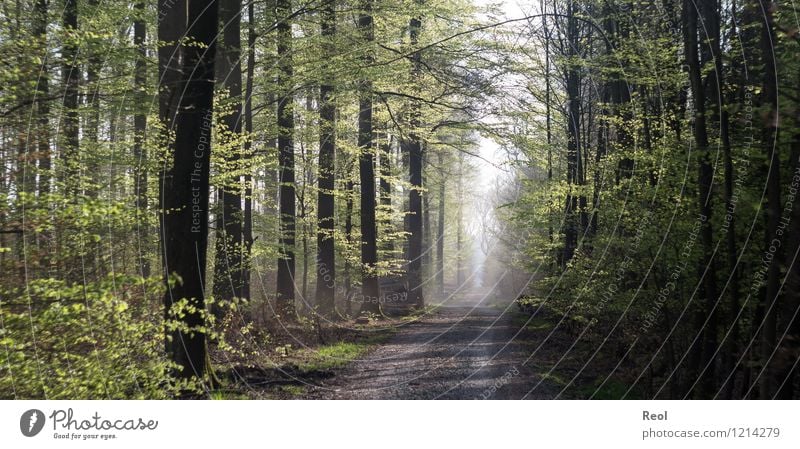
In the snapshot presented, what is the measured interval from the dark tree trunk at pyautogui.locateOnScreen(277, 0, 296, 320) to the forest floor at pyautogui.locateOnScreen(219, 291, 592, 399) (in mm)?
2281

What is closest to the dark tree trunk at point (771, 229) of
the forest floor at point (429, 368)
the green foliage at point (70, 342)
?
the forest floor at point (429, 368)

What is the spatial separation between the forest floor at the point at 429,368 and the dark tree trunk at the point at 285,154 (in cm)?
228

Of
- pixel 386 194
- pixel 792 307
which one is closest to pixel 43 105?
pixel 792 307

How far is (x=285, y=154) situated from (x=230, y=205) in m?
4.91

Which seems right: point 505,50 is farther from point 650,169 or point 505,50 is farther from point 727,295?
point 727,295

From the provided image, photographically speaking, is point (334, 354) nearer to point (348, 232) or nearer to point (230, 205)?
point (230, 205)

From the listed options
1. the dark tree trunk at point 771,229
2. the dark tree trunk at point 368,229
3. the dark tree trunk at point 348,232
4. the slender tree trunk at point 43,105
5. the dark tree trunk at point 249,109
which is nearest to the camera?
the dark tree trunk at point 771,229

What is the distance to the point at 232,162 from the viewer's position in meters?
11.9

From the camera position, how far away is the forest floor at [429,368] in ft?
32.0

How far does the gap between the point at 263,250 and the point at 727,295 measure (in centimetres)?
1217

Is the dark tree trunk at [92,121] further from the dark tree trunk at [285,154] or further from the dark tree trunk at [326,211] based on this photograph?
the dark tree trunk at [326,211]

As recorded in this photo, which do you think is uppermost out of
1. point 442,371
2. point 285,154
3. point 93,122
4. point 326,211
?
point 93,122

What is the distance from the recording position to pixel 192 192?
28.2ft

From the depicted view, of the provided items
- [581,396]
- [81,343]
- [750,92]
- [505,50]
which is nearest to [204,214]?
[81,343]
